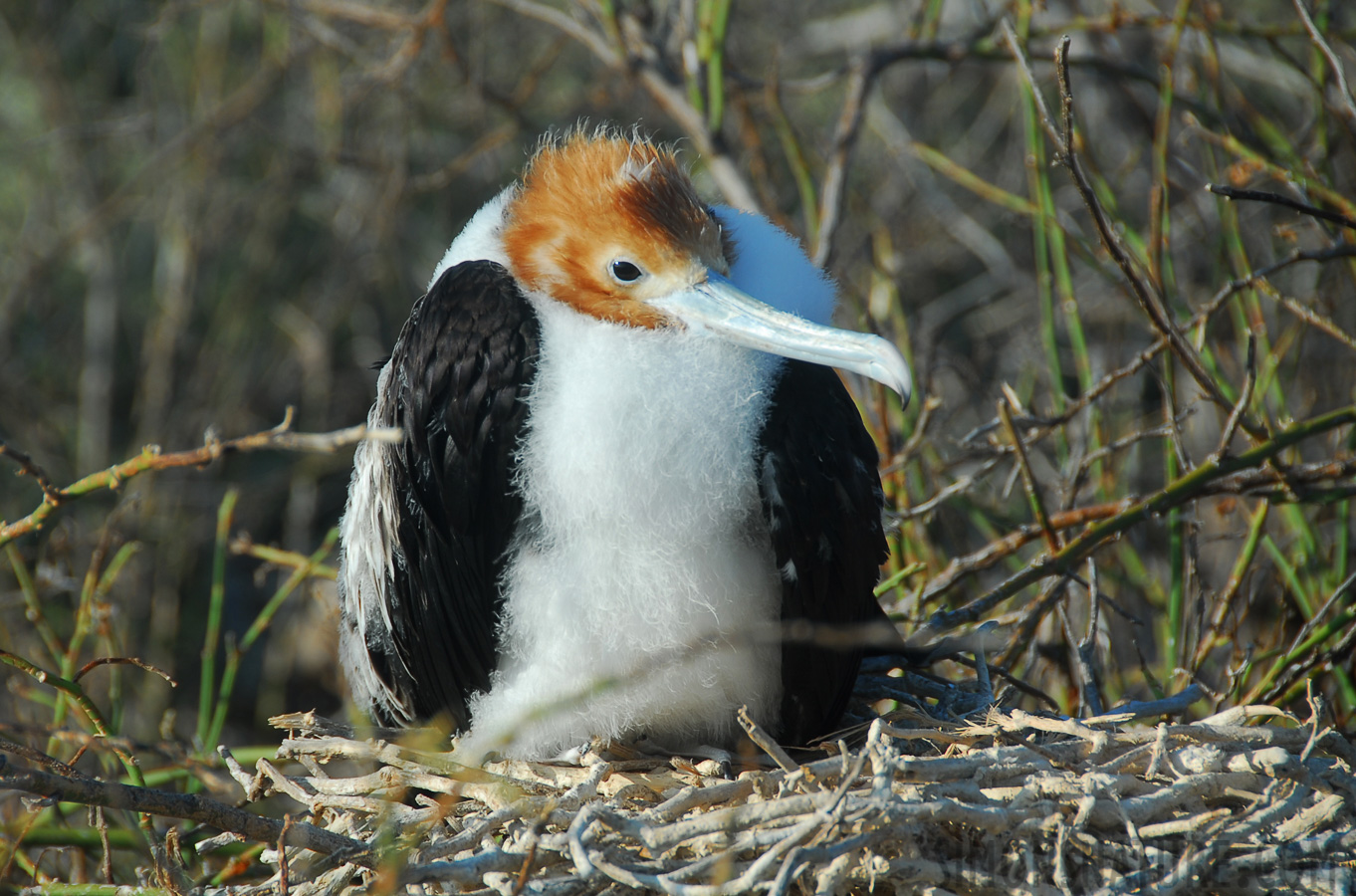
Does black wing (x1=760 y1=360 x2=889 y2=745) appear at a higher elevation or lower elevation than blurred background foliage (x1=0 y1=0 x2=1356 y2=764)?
lower

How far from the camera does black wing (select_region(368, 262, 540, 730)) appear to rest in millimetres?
1604

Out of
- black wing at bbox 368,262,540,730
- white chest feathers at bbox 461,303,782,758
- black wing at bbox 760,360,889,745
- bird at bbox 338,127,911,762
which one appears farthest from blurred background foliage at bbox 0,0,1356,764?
black wing at bbox 368,262,540,730

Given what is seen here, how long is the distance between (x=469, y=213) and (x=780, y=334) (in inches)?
129

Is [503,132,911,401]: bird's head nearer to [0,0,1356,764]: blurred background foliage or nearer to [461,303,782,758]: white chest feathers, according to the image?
[461,303,782,758]: white chest feathers

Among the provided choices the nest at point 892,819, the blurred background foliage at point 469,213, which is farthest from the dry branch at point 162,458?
the blurred background foliage at point 469,213

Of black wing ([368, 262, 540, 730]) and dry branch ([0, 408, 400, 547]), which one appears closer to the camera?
dry branch ([0, 408, 400, 547])

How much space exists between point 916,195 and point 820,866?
3.36 meters

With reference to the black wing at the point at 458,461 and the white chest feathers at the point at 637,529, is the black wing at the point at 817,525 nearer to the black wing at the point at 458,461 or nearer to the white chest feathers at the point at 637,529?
the white chest feathers at the point at 637,529

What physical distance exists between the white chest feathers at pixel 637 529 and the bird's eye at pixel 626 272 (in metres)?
0.08

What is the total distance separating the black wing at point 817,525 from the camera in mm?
1641

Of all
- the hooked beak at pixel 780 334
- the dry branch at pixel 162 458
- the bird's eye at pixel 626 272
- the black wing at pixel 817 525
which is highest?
the bird's eye at pixel 626 272

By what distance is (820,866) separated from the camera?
1400mm

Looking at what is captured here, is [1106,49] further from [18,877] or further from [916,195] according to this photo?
[18,877]

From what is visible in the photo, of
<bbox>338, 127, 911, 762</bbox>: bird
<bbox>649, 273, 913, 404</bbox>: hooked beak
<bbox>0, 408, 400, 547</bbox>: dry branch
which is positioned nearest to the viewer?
<bbox>0, 408, 400, 547</bbox>: dry branch
